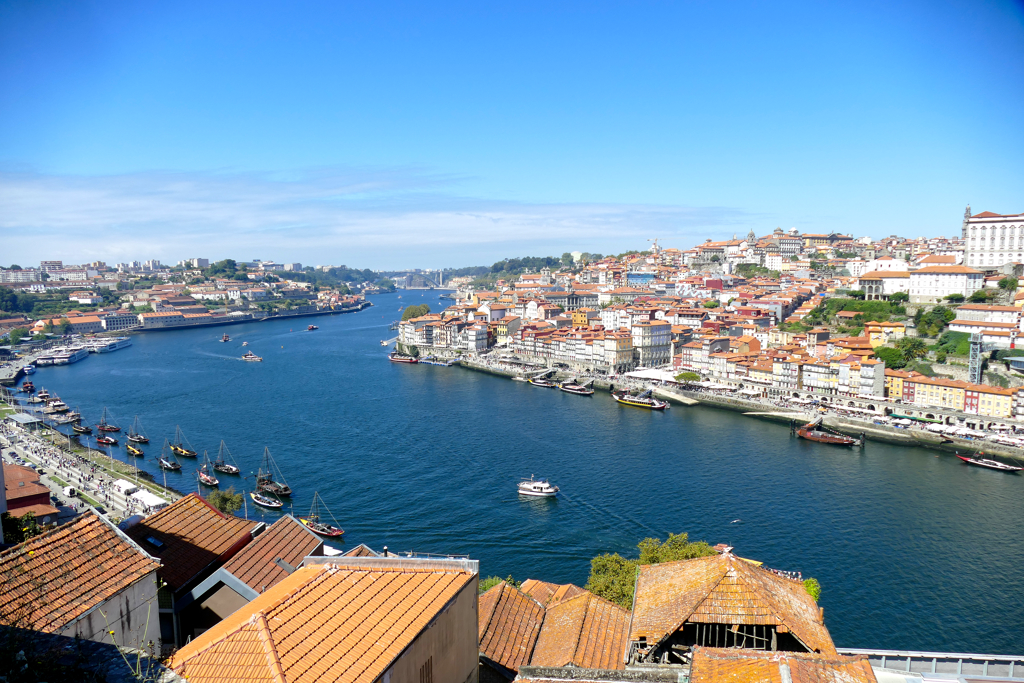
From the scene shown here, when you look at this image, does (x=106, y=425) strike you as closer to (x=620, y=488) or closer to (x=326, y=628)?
(x=620, y=488)

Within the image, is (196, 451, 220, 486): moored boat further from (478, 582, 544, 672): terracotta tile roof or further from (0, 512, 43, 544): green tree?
(0, 512, 43, 544): green tree

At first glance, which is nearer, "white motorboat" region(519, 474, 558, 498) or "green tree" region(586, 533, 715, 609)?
"green tree" region(586, 533, 715, 609)

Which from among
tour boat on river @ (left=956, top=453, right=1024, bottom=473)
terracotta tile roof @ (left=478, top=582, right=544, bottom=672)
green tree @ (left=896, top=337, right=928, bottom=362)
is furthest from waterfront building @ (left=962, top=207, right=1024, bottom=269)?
terracotta tile roof @ (left=478, top=582, right=544, bottom=672)

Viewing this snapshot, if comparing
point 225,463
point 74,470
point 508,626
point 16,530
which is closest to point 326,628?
point 16,530

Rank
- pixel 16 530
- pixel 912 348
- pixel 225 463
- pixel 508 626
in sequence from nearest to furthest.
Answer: pixel 16 530, pixel 508 626, pixel 225 463, pixel 912 348

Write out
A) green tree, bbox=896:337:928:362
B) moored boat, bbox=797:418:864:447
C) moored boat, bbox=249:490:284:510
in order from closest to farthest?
moored boat, bbox=249:490:284:510
moored boat, bbox=797:418:864:447
green tree, bbox=896:337:928:362

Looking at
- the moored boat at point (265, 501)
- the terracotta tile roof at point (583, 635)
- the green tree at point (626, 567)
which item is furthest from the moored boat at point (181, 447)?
the terracotta tile roof at point (583, 635)
